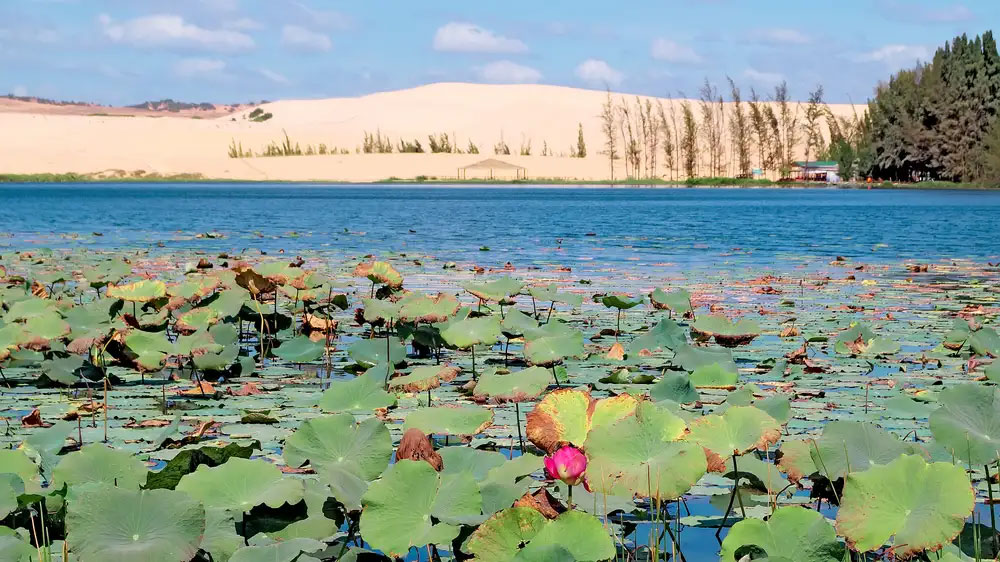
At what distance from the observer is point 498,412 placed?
4.07m

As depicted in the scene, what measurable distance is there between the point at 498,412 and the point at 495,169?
60.5 metres

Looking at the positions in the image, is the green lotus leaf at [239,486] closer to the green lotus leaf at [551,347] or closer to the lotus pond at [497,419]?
the lotus pond at [497,419]

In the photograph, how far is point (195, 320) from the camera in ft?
16.5

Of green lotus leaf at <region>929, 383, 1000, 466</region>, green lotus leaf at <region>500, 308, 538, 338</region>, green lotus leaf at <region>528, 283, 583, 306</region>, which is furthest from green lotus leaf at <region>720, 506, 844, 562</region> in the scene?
green lotus leaf at <region>528, 283, 583, 306</region>

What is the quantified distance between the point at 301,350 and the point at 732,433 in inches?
121

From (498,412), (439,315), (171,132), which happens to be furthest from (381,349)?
(171,132)

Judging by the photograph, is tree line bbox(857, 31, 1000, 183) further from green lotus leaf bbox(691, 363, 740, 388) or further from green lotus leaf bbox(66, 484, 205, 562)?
green lotus leaf bbox(66, 484, 205, 562)

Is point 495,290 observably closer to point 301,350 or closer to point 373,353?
point 373,353

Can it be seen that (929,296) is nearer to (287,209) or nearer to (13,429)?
(13,429)

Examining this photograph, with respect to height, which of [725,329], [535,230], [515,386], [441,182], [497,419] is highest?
[441,182]

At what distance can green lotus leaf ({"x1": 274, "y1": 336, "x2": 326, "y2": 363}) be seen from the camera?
5.15 m

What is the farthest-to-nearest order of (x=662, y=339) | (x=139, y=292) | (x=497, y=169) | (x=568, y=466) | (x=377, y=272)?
(x=497, y=169)
(x=377, y=272)
(x=139, y=292)
(x=662, y=339)
(x=568, y=466)

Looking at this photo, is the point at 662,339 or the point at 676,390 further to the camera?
the point at 662,339

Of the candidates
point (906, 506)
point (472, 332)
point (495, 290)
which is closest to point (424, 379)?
point (472, 332)
